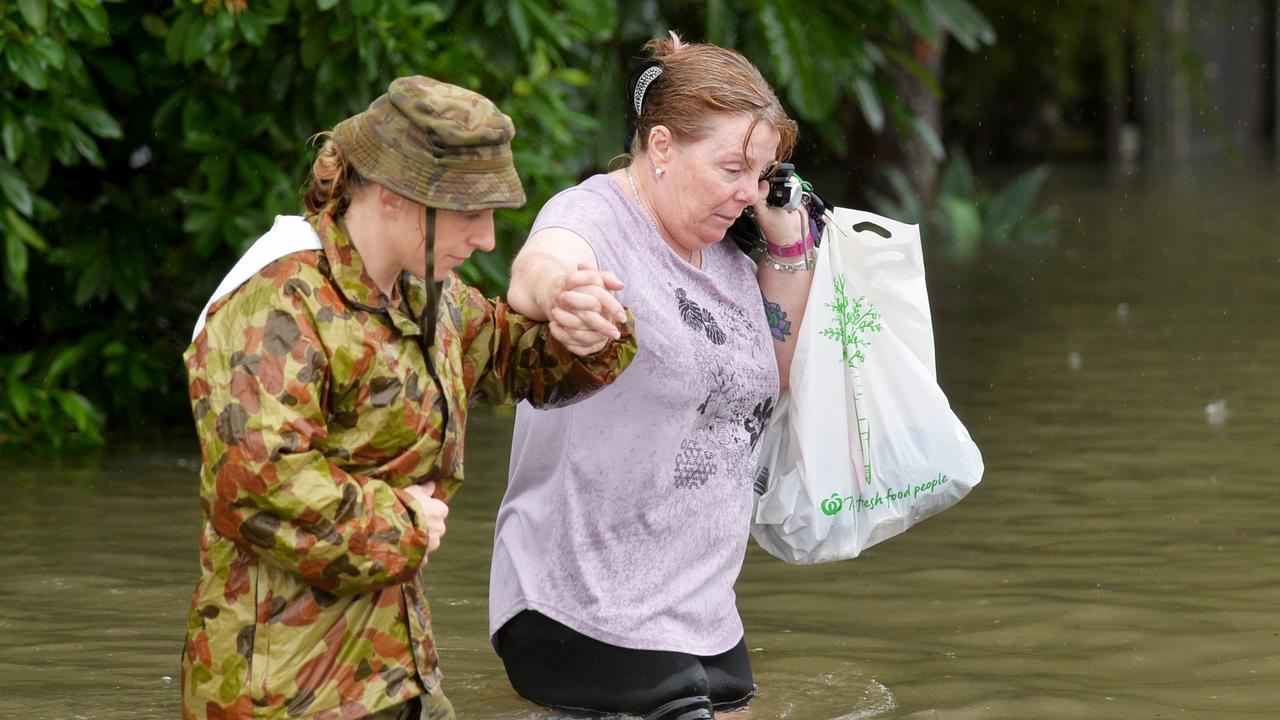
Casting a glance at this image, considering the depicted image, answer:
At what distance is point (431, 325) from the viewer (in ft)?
9.51

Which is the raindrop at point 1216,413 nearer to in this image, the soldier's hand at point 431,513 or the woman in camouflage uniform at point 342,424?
the woman in camouflage uniform at point 342,424

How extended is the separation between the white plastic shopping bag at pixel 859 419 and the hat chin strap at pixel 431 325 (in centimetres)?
128

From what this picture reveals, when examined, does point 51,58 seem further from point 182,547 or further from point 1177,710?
point 1177,710

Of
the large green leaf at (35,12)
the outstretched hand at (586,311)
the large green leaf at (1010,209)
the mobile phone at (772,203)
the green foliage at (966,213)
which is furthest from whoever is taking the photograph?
the large green leaf at (1010,209)

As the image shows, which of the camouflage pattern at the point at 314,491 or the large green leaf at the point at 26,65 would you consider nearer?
the camouflage pattern at the point at 314,491

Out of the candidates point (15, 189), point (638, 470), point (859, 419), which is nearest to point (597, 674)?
point (638, 470)

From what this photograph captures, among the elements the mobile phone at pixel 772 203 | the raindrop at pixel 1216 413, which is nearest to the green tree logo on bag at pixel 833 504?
the mobile phone at pixel 772 203

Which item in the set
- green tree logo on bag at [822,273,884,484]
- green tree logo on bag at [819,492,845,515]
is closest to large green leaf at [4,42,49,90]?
green tree logo on bag at [822,273,884,484]

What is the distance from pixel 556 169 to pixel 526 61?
0.53 m

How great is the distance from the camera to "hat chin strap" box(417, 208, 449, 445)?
112 inches

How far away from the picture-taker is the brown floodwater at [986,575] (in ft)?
14.7

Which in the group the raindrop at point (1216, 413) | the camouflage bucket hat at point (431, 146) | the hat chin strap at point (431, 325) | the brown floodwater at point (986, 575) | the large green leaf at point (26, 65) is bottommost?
the raindrop at point (1216, 413)

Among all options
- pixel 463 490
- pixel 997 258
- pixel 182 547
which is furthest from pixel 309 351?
pixel 997 258

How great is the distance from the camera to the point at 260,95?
719cm
